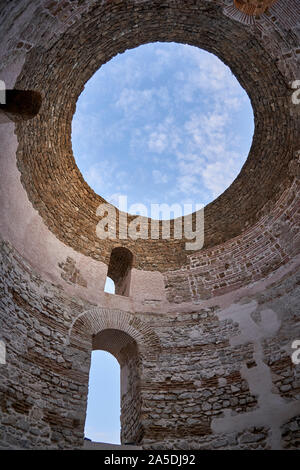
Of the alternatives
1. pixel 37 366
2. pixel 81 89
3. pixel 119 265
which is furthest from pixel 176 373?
pixel 81 89

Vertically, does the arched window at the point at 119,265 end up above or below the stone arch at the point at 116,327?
above

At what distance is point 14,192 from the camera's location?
292 inches

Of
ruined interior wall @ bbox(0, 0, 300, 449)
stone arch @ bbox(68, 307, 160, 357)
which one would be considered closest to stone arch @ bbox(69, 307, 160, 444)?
stone arch @ bbox(68, 307, 160, 357)

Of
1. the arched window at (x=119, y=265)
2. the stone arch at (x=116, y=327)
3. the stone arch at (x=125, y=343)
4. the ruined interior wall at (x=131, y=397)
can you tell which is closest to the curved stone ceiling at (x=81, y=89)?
the arched window at (x=119, y=265)

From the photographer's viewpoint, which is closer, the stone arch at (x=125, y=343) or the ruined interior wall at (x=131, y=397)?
the ruined interior wall at (x=131, y=397)

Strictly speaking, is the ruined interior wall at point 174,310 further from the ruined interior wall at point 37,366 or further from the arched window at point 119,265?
the arched window at point 119,265

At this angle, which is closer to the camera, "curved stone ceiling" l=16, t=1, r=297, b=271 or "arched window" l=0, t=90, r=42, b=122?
"arched window" l=0, t=90, r=42, b=122

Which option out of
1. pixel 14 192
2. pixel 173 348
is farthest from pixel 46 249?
pixel 173 348

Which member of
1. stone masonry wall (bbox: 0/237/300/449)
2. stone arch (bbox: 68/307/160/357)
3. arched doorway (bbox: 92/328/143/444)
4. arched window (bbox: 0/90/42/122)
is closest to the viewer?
stone masonry wall (bbox: 0/237/300/449)

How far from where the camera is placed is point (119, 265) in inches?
375

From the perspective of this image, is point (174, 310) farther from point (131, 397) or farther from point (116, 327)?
point (131, 397)

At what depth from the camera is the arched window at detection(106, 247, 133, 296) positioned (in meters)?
9.24

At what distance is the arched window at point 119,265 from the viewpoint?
9242mm

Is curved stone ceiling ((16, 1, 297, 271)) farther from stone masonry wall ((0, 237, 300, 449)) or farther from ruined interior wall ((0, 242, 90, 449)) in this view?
stone masonry wall ((0, 237, 300, 449))
